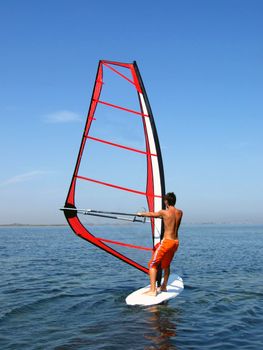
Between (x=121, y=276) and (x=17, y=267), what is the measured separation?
537cm

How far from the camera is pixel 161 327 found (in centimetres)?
688

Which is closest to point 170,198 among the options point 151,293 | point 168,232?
point 168,232

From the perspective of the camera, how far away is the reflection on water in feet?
19.7

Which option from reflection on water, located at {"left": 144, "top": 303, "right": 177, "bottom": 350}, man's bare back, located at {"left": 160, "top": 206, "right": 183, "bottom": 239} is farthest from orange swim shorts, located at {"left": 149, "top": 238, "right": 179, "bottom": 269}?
reflection on water, located at {"left": 144, "top": 303, "right": 177, "bottom": 350}

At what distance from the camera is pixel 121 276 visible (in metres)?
13.2

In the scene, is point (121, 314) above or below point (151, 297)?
below

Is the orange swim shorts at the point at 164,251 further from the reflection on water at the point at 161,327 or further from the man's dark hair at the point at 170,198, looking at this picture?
the reflection on water at the point at 161,327

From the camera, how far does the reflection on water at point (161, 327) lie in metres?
6.01

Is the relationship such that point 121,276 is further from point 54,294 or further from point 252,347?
point 252,347

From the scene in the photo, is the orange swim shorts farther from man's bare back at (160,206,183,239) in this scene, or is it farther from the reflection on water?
the reflection on water

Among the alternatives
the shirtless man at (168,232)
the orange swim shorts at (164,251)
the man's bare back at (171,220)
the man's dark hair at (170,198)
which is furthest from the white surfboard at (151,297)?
the man's dark hair at (170,198)

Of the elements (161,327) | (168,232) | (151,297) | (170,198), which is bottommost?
(161,327)

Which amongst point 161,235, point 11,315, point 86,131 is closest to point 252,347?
point 161,235

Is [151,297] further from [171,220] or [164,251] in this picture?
[171,220]
